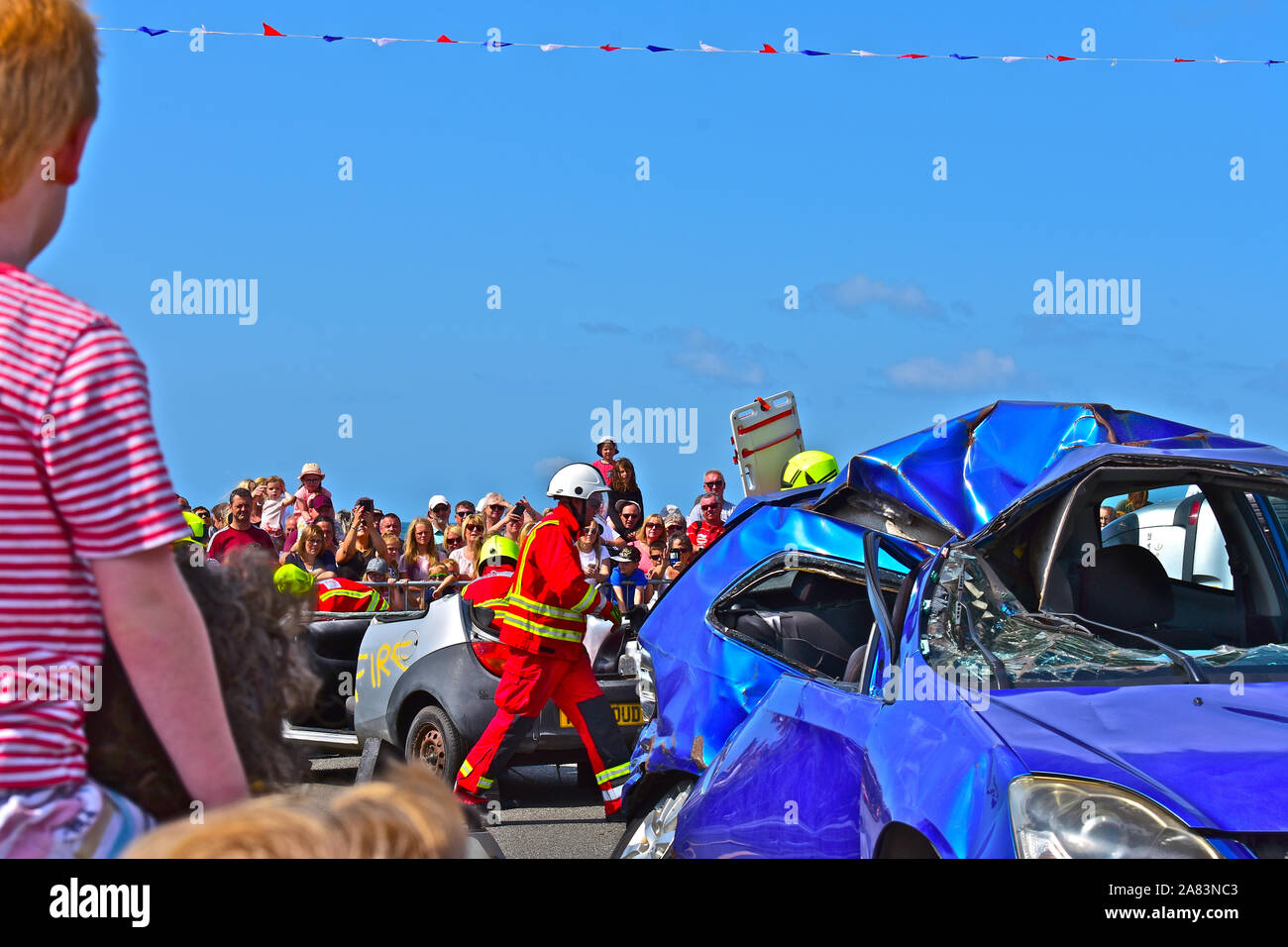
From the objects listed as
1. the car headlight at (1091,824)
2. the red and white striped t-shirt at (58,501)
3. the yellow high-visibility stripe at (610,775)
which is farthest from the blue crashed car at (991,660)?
the red and white striped t-shirt at (58,501)

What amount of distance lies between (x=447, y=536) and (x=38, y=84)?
1172cm

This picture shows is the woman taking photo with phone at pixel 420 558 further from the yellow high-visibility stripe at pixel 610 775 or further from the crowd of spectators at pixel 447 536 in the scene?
the yellow high-visibility stripe at pixel 610 775

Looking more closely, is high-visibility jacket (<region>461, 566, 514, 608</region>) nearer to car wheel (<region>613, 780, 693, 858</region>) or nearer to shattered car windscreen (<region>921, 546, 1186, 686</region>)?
car wheel (<region>613, 780, 693, 858</region>)

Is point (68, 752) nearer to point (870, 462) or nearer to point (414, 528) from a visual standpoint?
point (870, 462)

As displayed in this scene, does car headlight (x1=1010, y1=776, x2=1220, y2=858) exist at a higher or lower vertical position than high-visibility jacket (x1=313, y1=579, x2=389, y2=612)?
higher

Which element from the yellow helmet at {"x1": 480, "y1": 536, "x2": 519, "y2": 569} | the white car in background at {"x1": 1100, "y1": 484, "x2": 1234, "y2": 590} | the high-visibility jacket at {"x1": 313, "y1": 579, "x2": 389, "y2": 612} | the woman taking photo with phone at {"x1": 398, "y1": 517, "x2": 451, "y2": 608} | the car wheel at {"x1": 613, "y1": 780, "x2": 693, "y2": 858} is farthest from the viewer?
the woman taking photo with phone at {"x1": 398, "y1": 517, "x2": 451, "y2": 608}

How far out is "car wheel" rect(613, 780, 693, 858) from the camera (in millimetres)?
5402

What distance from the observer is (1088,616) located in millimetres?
4719

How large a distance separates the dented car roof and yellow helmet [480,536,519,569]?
4419mm

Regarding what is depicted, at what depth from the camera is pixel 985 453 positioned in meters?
5.79

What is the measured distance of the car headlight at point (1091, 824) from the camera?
287 centimetres

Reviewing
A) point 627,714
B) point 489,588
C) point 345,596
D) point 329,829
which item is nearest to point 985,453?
point 627,714

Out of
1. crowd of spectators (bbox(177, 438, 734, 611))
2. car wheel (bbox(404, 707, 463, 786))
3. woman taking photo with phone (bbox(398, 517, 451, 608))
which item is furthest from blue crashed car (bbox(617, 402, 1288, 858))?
woman taking photo with phone (bbox(398, 517, 451, 608))

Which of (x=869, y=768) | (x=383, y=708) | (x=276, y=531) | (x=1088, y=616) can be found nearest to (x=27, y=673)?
(x=869, y=768)
